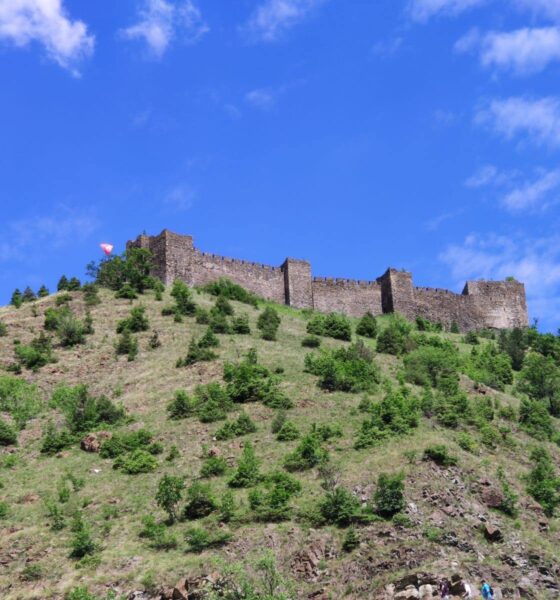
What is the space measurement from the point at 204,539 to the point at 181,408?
14777 millimetres

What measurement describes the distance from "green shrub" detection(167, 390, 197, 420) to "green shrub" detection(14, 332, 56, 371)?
11.6 meters

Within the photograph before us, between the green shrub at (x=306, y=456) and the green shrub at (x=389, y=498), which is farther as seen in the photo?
the green shrub at (x=306, y=456)

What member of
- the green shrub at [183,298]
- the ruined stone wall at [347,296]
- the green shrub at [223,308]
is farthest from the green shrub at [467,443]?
the ruined stone wall at [347,296]

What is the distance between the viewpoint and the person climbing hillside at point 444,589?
30.9 meters

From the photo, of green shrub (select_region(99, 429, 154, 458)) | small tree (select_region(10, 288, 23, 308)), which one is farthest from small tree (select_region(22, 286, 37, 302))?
green shrub (select_region(99, 429, 154, 458))

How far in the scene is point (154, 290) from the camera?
73625 millimetres

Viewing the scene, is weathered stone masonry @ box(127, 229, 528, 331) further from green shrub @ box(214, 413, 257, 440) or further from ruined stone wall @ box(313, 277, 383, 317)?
green shrub @ box(214, 413, 257, 440)

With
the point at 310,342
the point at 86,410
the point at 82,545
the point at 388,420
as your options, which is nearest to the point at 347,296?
the point at 310,342

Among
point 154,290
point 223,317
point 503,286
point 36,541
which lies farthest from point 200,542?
point 503,286

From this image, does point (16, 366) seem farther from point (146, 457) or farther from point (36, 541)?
point (36, 541)

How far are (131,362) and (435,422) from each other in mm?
20183

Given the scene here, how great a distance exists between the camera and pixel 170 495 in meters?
38.7

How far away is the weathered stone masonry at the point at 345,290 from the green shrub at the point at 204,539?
135ft

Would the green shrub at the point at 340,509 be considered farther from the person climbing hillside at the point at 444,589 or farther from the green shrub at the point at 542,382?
the green shrub at the point at 542,382
